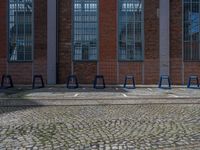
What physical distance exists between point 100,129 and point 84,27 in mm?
15536

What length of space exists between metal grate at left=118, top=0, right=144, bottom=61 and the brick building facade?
0.32 m

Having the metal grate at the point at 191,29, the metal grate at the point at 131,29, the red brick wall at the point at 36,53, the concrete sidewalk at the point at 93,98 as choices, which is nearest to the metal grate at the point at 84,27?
the metal grate at the point at 131,29

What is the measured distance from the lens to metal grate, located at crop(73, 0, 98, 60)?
21516 mm

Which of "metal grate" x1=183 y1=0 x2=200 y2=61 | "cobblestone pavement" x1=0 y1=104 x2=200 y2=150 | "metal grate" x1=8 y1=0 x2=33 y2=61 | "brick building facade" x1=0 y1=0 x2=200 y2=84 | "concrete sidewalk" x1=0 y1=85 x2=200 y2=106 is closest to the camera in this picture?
"cobblestone pavement" x1=0 y1=104 x2=200 y2=150

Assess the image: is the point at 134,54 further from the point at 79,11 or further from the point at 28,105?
the point at 28,105

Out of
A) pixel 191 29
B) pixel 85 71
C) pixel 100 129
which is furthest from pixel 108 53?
pixel 100 129

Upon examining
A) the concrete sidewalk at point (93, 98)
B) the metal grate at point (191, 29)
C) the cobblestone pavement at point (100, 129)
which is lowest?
the cobblestone pavement at point (100, 129)

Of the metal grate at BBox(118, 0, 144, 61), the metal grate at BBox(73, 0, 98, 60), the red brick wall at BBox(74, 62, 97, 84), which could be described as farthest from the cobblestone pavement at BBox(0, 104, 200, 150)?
the metal grate at BBox(73, 0, 98, 60)

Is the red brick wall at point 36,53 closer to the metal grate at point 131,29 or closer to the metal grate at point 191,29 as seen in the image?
the metal grate at point 131,29

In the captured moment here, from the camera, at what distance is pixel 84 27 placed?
71.1 ft

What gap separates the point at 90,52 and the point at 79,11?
3053 millimetres

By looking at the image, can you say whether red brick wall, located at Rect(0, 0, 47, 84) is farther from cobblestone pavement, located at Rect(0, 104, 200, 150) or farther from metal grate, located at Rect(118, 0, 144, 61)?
cobblestone pavement, located at Rect(0, 104, 200, 150)

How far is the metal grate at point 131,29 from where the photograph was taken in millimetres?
21453

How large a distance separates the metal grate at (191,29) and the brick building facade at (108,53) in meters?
0.32
